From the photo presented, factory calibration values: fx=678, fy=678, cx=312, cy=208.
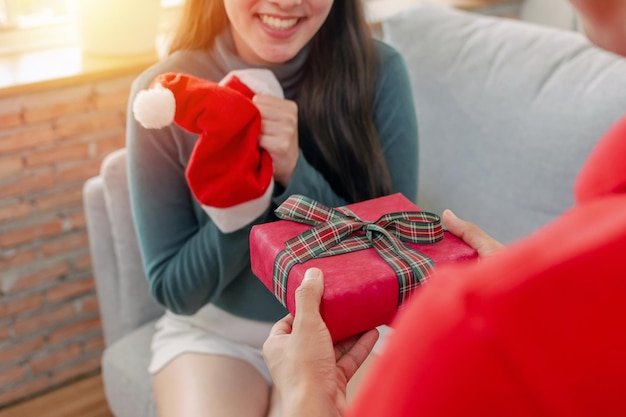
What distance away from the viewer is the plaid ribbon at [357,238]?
2.23ft

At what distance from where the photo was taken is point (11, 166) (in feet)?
4.59

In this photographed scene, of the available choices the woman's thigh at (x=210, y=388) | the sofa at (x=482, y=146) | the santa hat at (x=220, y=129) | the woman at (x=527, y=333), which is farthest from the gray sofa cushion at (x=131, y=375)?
the woman at (x=527, y=333)

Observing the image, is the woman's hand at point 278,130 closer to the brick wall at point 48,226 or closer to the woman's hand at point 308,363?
the woman's hand at point 308,363

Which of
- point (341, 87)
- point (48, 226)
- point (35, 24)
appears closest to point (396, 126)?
point (341, 87)

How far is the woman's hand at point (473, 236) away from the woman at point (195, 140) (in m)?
0.28

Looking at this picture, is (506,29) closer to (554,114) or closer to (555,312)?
(554,114)

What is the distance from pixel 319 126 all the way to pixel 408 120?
17 cm

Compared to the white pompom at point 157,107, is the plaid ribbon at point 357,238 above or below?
below

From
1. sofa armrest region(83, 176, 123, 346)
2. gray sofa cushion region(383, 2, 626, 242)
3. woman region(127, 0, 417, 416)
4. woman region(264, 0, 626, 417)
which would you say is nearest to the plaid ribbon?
woman region(127, 0, 417, 416)

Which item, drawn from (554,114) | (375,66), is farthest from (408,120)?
(554,114)

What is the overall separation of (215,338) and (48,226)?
58 centimetres

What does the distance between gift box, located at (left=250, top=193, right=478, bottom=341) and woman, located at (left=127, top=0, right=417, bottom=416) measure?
251mm

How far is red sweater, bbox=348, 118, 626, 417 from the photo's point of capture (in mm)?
258

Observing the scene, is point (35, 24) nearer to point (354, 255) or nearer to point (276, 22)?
point (276, 22)
